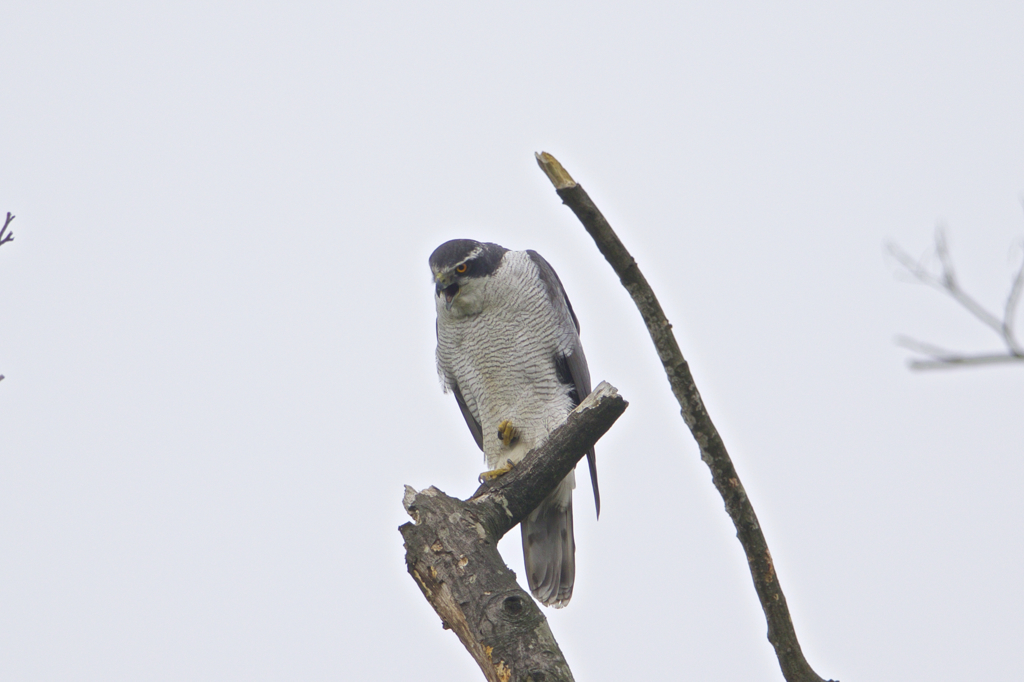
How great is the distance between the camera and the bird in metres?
5.98

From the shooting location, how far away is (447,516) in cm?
374

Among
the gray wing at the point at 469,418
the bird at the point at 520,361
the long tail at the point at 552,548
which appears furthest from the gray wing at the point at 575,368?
the gray wing at the point at 469,418

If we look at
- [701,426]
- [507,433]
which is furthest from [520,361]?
[701,426]

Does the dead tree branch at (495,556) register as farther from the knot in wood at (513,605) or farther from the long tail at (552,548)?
the long tail at (552,548)

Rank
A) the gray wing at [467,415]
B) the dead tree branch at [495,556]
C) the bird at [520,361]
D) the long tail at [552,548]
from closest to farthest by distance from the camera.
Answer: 1. the dead tree branch at [495,556]
2. the long tail at [552,548]
3. the bird at [520,361]
4. the gray wing at [467,415]

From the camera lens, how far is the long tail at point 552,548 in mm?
5871

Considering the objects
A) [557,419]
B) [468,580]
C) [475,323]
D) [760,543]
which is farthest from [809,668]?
[475,323]

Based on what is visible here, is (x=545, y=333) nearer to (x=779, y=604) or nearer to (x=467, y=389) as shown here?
(x=467, y=389)

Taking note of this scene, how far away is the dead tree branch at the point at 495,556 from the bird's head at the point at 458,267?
6.65 ft

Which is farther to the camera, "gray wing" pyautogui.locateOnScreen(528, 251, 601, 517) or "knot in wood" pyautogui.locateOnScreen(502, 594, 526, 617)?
"gray wing" pyautogui.locateOnScreen(528, 251, 601, 517)

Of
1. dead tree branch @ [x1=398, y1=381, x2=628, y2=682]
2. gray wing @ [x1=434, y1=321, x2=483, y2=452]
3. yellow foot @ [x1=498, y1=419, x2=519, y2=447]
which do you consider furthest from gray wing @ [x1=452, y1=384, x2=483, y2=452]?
dead tree branch @ [x1=398, y1=381, x2=628, y2=682]

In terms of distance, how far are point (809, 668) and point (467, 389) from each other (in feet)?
11.8

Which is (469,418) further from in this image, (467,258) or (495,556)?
(495,556)

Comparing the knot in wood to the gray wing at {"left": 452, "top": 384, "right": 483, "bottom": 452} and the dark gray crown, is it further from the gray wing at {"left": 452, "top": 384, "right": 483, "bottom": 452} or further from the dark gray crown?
the gray wing at {"left": 452, "top": 384, "right": 483, "bottom": 452}
